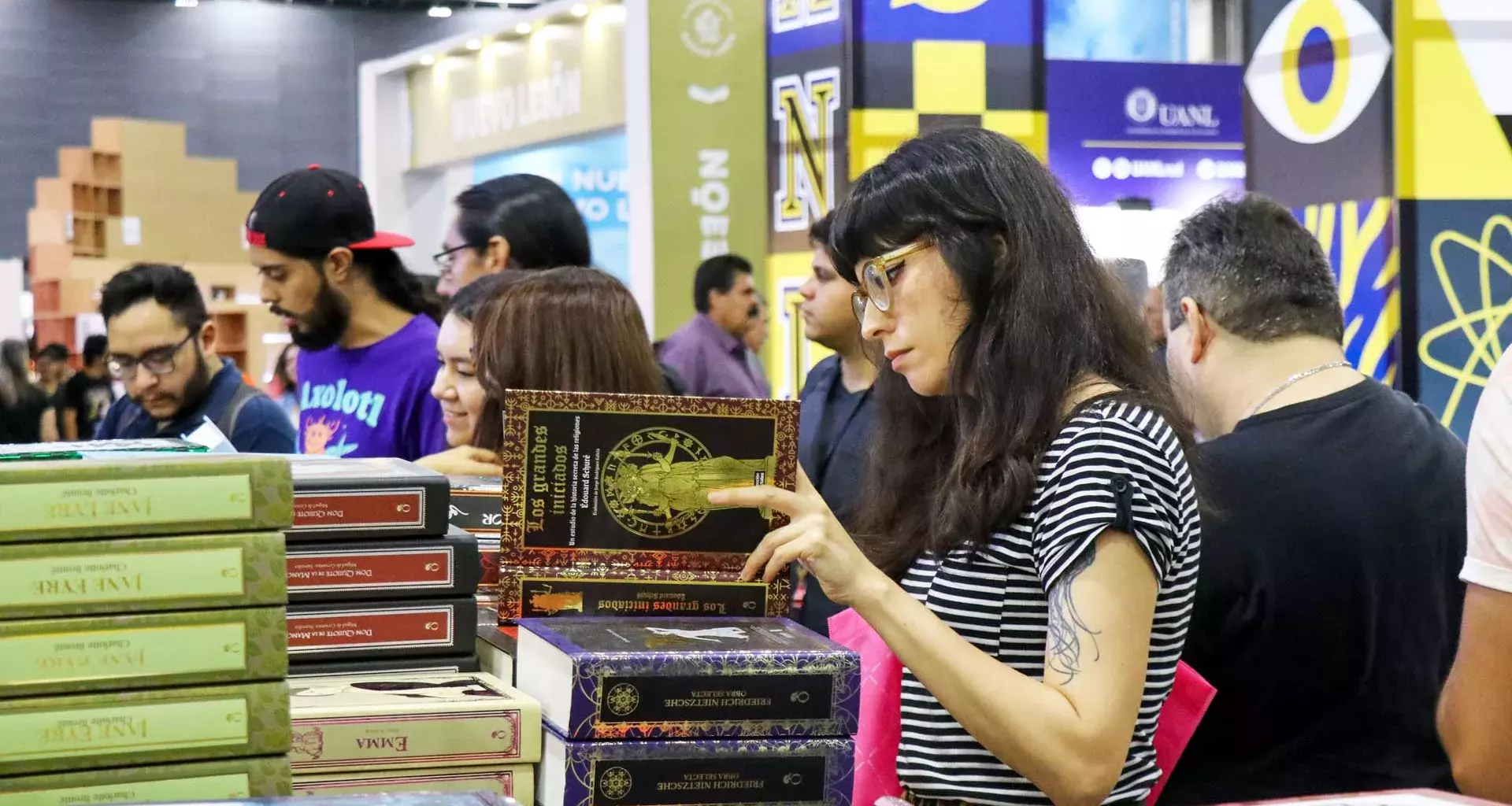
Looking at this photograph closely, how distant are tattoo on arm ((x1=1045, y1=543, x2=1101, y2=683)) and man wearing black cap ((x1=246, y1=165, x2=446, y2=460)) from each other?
85.1 inches

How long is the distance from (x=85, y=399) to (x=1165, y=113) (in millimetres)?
7126

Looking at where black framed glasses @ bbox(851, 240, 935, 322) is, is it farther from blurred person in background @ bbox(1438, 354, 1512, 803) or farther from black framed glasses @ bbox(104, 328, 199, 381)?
black framed glasses @ bbox(104, 328, 199, 381)

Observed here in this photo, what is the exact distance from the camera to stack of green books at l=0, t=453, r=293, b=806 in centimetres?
104

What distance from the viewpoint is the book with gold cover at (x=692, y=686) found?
131 cm

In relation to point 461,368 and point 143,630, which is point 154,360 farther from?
point 143,630

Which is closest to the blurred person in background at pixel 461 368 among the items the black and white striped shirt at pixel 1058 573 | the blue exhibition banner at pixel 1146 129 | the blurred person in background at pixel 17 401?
the black and white striped shirt at pixel 1058 573

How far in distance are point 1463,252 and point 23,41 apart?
50.6ft

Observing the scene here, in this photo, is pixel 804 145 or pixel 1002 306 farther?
pixel 804 145

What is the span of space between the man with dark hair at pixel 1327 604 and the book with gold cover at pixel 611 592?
2.67 ft

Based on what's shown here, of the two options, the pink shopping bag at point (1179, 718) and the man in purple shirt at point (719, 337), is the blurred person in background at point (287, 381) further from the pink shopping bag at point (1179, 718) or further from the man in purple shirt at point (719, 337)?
the pink shopping bag at point (1179, 718)

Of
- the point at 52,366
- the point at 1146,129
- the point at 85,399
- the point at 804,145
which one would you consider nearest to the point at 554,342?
the point at 804,145

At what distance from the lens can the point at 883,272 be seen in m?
1.59

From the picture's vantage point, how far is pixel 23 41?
1578cm

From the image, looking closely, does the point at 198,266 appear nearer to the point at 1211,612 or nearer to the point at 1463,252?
the point at 1463,252
